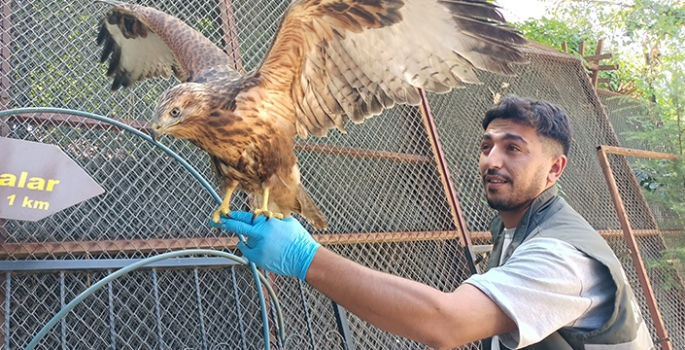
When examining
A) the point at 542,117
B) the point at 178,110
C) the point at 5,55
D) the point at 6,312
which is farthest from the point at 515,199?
the point at 5,55

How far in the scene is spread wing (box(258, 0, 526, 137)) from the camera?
1913 millimetres

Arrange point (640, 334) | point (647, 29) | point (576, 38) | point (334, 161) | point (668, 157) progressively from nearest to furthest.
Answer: point (640, 334), point (334, 161), point (668, 157), point (576, 38), point (647, 29)

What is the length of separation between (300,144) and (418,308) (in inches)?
99.6

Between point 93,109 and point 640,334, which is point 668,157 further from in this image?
point 93,109

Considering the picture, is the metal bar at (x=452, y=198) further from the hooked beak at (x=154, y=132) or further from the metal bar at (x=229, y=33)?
the hooked beak at (x=154, y=132)

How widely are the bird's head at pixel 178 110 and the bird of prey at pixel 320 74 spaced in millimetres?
19

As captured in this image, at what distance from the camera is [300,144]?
387 cm

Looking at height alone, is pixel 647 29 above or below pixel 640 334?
below

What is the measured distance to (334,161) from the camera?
420cm

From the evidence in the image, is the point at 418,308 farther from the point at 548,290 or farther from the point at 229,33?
the point at 229,33

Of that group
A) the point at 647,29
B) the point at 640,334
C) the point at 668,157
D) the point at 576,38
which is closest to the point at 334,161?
the point at 640,334

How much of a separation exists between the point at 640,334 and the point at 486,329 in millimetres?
660

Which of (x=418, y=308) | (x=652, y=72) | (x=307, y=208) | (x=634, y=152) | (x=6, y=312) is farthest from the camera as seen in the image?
(x=652, y=72)

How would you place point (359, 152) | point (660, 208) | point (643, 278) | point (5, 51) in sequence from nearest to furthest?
point (5, 51)
point (643, 278)
point (359, 152)
point (660, 208)
